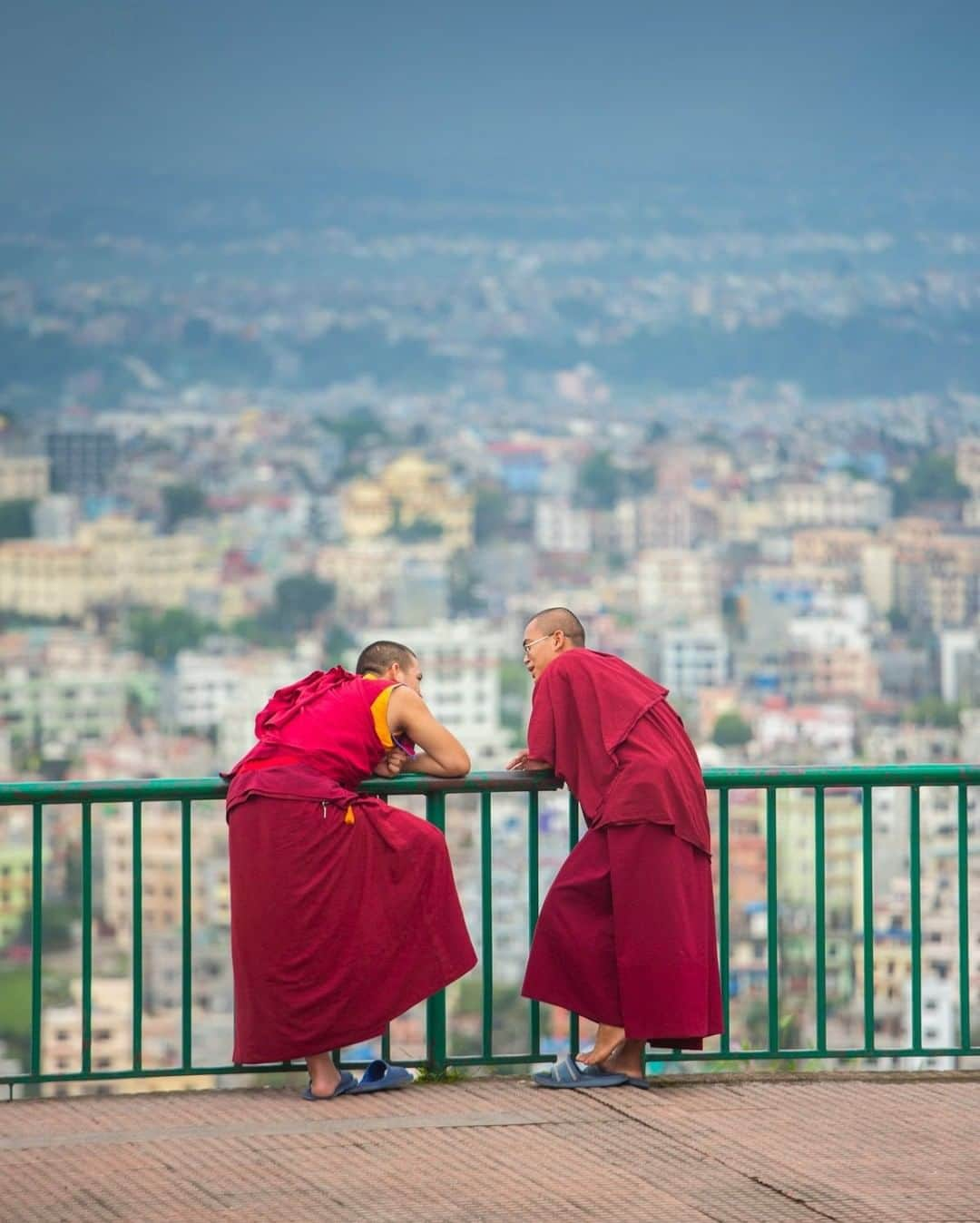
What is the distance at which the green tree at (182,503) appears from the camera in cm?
9588

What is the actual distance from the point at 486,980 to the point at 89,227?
111 meters

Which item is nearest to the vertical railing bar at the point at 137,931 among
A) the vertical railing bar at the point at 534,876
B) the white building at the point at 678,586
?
the vertical railing bar at the point at 534,876

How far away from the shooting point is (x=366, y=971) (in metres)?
4.69

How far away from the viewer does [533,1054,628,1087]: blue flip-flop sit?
486cm

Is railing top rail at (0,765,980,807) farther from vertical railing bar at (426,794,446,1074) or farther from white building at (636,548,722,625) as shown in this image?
white building at (636,548,722,625)

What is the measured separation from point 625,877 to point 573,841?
538 millimetres

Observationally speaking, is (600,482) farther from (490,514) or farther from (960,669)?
(960,669)

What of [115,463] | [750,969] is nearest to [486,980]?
[750,969]

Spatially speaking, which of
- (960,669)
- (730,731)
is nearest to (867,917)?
(730,731)

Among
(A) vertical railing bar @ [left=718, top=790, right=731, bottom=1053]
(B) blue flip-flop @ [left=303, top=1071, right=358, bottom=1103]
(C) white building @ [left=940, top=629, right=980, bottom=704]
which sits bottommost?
(C) white building @ [left=940, top=629, right=980, bottom=704]

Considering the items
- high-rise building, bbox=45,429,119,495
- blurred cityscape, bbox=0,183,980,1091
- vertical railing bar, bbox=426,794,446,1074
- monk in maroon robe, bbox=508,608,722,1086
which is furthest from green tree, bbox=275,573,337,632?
monk in maroon robe, bbox=508,608,722,1086

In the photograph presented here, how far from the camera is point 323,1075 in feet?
15.6

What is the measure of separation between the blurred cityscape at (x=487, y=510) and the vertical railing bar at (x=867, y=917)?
39.9 m

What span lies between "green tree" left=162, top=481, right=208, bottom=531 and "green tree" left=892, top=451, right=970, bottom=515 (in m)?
34.4
